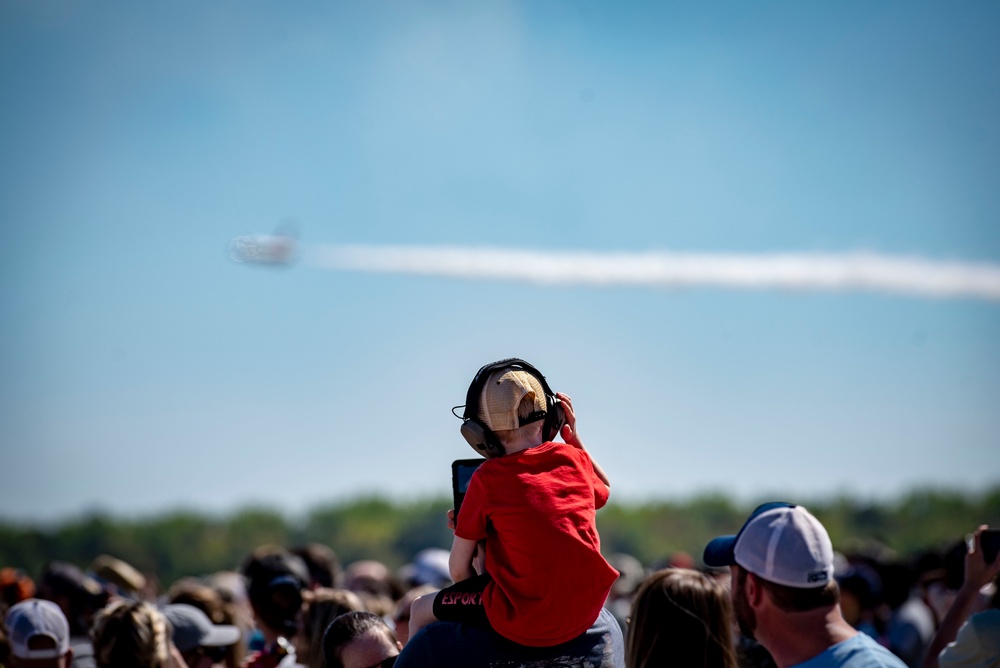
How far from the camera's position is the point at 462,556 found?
→ 12.2ft

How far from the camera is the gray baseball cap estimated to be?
6.43 meters

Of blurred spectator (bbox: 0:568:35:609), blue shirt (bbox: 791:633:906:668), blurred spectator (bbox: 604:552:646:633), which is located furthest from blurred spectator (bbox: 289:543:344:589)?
blue shirt (bbox: 791:633:906:668)

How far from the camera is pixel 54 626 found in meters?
6.36

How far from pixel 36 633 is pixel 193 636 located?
90 cm

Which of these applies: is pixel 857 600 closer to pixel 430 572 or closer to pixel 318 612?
pixel 430 572

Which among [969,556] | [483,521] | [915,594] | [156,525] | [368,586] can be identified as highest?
[483,521]

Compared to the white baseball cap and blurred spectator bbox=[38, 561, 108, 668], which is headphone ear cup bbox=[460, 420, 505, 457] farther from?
blurred spectator bbox=[38, 561, 108, 668]

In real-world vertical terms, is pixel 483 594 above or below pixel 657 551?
above

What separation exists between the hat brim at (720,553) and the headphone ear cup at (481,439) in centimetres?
95

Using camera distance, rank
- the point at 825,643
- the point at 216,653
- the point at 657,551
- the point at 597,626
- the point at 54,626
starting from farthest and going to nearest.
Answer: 1. the point at 657,551
2. the point at 216,653
3. the point at 54,626
4. the point at 597,626
5. the point at 825,643

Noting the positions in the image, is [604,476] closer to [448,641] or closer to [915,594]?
[448,641]

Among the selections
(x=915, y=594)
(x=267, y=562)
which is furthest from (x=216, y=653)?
(x=915, y=594)

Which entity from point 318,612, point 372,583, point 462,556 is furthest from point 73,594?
point 462,556

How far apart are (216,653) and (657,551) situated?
74.7m
